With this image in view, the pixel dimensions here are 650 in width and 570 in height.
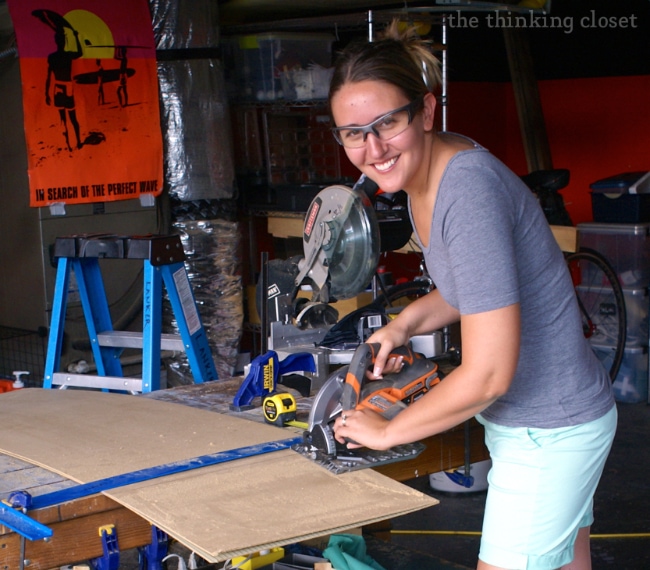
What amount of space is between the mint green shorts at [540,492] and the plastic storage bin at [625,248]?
361cm

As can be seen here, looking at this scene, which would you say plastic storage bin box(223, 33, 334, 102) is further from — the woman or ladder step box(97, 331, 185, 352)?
the woman

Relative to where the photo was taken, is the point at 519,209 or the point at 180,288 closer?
the point at 519,209

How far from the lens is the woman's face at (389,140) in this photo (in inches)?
59.7

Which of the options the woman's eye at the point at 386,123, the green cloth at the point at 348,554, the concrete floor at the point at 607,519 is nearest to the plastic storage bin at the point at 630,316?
the concrete floor at the point at 607,519

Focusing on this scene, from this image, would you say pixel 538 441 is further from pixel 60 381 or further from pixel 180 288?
pixel 60 381

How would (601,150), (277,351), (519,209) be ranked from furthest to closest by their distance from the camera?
1. (601,150)
2. (277,351)
3. (519,209)

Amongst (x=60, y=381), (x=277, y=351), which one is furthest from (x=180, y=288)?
(x=277, y=351)

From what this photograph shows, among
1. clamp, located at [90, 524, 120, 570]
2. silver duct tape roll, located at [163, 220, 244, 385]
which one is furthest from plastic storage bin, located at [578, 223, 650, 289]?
clamp, located at [90, 524, 120, 570]

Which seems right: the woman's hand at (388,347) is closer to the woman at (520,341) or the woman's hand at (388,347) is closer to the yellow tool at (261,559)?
the woman at (520,341)

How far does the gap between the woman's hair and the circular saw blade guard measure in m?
0.74

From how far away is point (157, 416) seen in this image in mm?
2084

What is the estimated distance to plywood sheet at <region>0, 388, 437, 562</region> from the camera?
1.45 meters

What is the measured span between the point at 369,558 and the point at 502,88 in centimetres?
539

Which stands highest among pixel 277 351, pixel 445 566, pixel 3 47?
pixel 3 47
